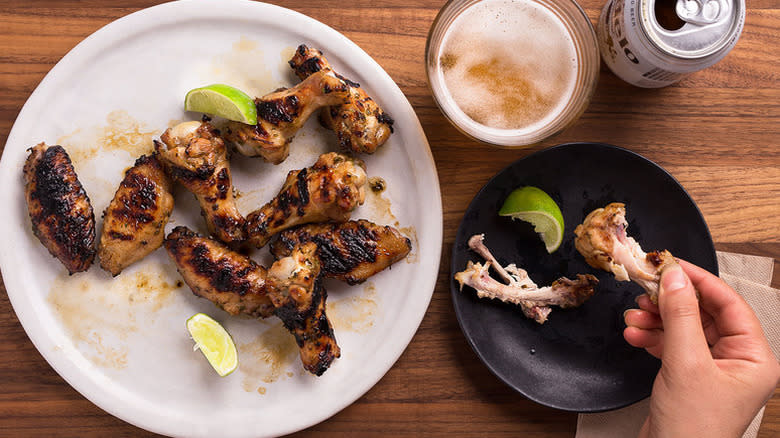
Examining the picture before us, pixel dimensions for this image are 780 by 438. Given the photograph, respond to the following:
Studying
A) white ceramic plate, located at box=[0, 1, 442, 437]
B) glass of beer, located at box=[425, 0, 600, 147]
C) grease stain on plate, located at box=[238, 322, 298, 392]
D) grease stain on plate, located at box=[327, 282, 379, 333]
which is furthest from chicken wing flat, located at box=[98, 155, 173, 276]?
glass of beer, located at box=[425, 0, 600, 147]

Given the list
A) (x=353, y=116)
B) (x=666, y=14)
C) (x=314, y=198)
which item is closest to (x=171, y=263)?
(x=314, y=198)

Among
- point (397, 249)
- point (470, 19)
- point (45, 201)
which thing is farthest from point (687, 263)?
point (45, 201)

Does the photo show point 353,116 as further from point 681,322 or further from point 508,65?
point 681,322

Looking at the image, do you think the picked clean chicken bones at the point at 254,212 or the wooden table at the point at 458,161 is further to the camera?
the wooden table at the point at 458,161

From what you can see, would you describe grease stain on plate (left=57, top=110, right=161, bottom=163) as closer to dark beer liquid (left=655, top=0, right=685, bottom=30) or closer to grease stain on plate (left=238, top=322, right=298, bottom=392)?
grease stain on plate (left=238, top=322, right=298, bottom=392)

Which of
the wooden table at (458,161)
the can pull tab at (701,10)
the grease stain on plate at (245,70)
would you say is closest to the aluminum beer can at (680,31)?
the can pull tab at (701,10)

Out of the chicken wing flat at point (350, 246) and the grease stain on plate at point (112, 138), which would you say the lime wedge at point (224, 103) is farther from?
the chicken wing flat at point (350, 246)

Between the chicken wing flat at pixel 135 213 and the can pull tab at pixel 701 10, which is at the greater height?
the can pull tab at pixel 701 10
